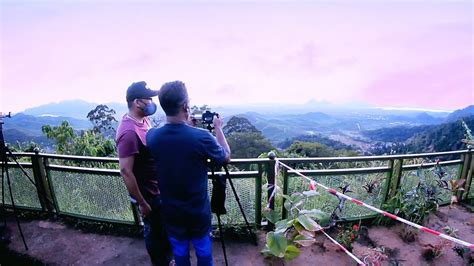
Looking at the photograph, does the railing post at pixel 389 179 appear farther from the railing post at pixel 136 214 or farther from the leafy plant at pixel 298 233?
the railing post at pixel 136 214

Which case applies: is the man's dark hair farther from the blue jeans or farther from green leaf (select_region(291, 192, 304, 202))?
green leaf (select_region(291, 192, 304, 202))

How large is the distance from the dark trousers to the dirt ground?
85cm

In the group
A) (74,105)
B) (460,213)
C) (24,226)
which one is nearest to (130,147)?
(24,226)

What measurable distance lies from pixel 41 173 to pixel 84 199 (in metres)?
0.74

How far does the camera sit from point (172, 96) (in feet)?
6.01

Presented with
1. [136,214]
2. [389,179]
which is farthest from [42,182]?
[389,179]

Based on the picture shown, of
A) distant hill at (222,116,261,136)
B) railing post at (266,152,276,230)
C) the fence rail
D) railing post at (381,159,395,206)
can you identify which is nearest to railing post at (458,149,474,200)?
the fence rail

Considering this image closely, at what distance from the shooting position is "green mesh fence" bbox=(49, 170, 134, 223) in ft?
12.5

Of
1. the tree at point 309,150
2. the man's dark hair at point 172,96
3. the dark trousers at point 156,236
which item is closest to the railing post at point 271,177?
the dark trousers at point 156,236

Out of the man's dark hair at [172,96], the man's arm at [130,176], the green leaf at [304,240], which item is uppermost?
the man's dark hair at [172,96]

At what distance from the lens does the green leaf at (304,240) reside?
2.89 metres

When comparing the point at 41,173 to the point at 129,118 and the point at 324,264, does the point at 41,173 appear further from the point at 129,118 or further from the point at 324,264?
the point at 324,264

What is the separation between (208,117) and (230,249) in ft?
6.78

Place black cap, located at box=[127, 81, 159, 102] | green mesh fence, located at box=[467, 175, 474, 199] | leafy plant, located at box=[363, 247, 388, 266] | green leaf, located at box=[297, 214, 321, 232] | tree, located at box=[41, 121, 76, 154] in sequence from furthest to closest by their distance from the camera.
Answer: tree, located at box=[41, 121, 76, 154] → green mesh fence, located at box=[467, 175, 474, 199] → leafy plant, located at box=[363, 247, 388, 266] → green leaf, located at box=[297, 214, 321, 232] → black cap, located at box=[127, 81, 159, 102]
